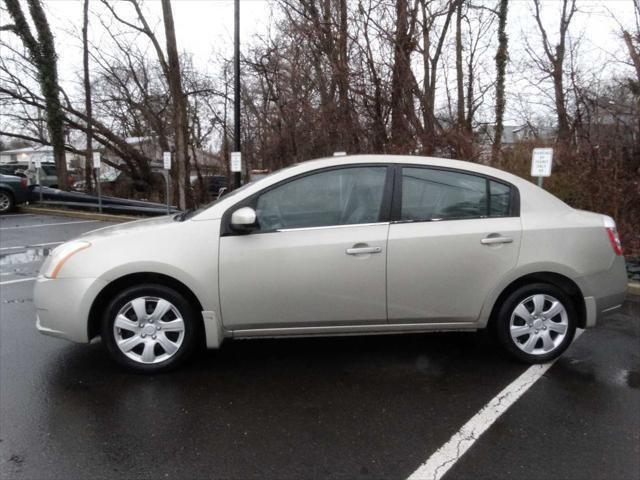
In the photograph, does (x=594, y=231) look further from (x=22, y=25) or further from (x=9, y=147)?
(x=9, y=147)

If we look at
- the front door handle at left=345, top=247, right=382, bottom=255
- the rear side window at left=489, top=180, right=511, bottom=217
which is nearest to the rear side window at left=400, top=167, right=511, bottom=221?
the rear side window at left=489, top=180, right=511, bottom=217

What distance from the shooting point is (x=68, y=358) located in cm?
397

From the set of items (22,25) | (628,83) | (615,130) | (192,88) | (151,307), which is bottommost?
(151,307)

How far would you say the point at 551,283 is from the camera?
3.80 m

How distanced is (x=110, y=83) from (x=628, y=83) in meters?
20.2

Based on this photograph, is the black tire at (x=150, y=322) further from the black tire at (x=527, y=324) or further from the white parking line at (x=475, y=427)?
the black tire at (x=527, y=324)

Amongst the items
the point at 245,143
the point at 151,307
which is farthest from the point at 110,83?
the point at 151,307

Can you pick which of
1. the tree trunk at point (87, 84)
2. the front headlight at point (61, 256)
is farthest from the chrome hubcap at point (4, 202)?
the front headlight at point (61, 256)

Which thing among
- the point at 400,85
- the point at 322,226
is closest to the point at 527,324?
the point at 322,226

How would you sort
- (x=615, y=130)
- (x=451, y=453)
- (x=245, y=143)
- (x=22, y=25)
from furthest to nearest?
(x=245, y=143) → (x=22, y=25) → (x=615, y=130) → (x=451, y=453)

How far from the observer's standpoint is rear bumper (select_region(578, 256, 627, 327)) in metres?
3.78

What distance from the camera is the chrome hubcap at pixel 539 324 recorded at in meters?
3.77

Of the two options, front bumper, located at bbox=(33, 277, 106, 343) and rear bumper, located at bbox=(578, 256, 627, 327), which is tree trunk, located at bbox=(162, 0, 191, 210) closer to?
front bumper, located at bbox=(33, 277, 106, 343)

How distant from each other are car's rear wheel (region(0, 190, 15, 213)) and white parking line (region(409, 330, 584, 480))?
16.6 m
